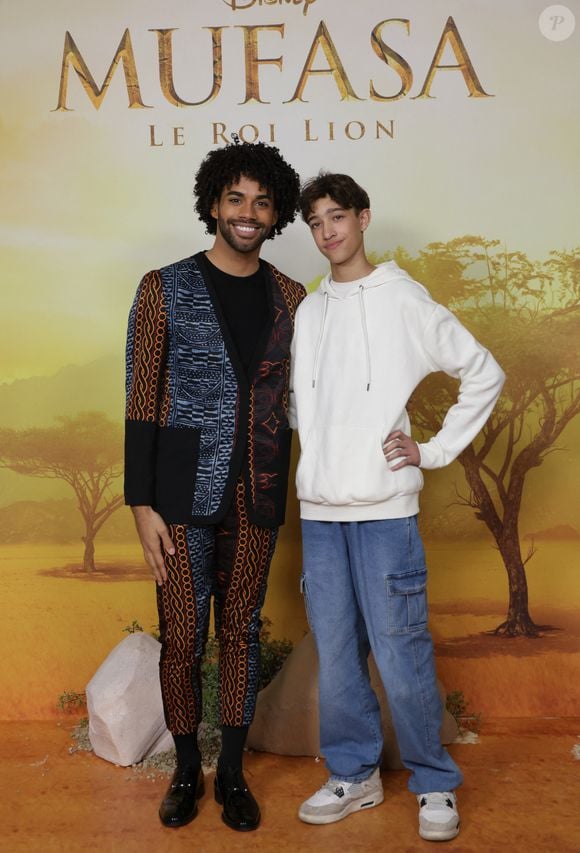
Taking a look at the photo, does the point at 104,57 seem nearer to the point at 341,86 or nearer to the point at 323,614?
the point at 341,86

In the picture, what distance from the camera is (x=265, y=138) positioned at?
3.44 m

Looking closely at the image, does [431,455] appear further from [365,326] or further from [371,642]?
[371,642]

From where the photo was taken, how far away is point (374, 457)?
245cm

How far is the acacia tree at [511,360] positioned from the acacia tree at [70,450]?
3.79ft

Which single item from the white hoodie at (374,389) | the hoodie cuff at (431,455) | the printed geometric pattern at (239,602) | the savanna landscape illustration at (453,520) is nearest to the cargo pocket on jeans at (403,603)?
the white hoodie at (374,389)

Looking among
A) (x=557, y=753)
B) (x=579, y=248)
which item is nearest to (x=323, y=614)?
(x=557, y=753)

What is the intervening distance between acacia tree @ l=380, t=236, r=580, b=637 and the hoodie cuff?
0.95 m

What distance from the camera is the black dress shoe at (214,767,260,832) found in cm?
260

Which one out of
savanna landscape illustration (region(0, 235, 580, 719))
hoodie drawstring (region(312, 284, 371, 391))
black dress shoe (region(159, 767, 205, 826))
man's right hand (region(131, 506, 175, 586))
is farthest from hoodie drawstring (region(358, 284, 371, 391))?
black dress shoe (region(159, 767, 205, 826))

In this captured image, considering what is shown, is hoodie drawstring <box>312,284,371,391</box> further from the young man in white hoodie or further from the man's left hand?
the man's left hand

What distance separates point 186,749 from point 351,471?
95cm

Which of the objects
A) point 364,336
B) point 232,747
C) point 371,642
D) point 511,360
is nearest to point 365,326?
point 364,336

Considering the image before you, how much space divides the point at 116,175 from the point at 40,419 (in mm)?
953

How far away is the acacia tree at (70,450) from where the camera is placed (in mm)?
3561
